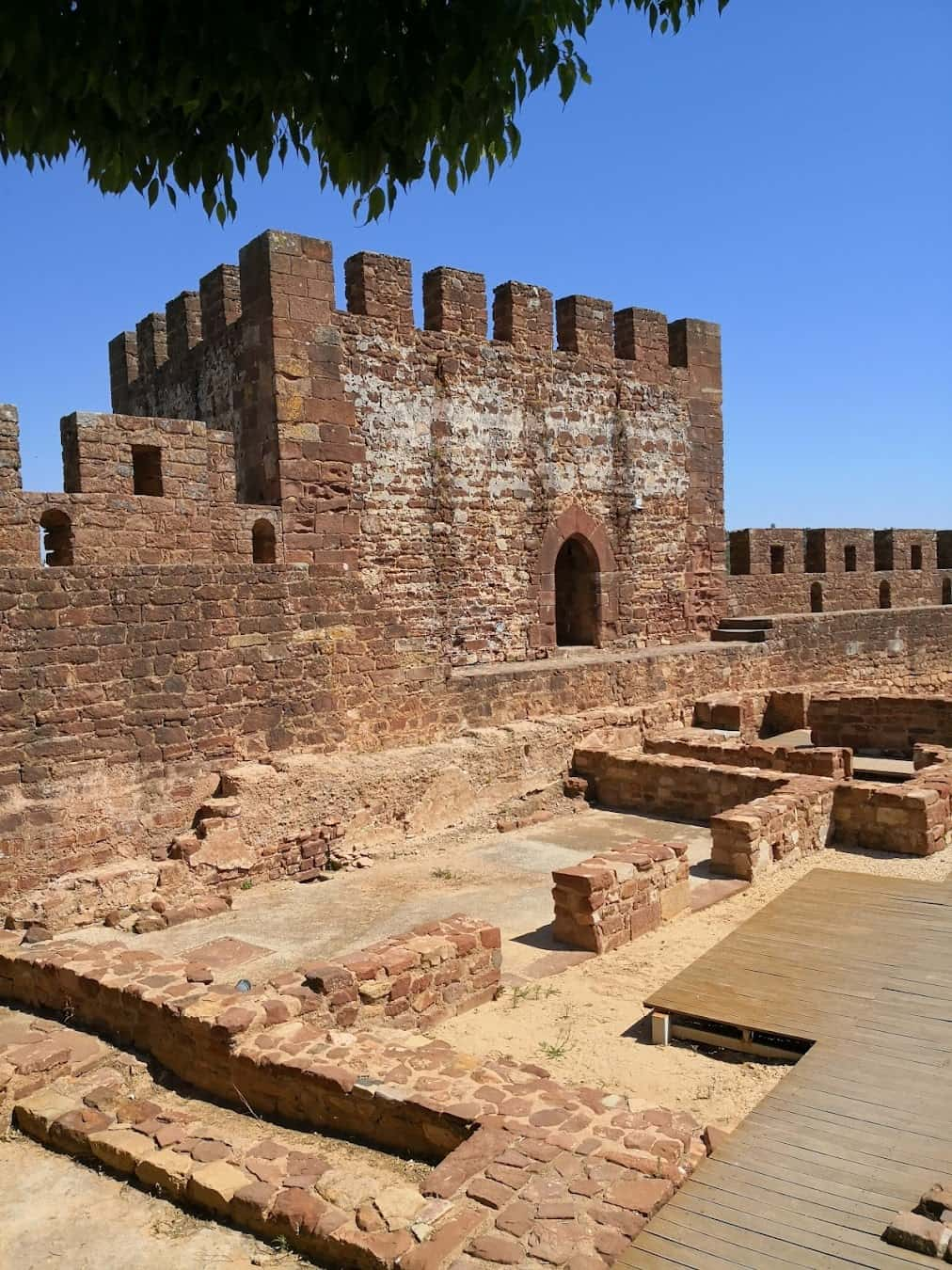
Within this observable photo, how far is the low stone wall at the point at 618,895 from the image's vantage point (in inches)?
295

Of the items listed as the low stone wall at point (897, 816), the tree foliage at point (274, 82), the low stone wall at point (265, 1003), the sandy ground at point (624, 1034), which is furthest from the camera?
the low stone wall at point (897, 816)

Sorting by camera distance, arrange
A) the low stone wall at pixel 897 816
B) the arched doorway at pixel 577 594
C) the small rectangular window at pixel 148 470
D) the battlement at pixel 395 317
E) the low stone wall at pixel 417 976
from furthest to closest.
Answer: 1. the arched doorway at pixel 577 594
2. the battlement at pixel 395 317
3. the low stone wall at pixel 897 816
4. the small rectangular window at pixel 148 470
5. the low stone wall at pixel 417 976

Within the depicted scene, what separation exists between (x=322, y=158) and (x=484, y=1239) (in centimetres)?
385

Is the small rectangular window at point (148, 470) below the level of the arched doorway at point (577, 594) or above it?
above

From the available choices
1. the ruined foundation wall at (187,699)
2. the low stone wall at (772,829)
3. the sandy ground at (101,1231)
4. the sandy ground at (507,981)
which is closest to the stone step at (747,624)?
the ruined foundation wall at (187,699)

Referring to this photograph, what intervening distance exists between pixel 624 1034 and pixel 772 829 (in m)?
3.69

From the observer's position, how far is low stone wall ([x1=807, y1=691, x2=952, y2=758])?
14.1 metres

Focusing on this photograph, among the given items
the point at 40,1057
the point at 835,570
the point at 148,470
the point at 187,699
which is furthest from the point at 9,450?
the point at 835,570

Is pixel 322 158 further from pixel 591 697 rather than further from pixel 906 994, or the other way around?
pixel 591 697

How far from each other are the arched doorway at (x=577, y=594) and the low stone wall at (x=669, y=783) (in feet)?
8.29

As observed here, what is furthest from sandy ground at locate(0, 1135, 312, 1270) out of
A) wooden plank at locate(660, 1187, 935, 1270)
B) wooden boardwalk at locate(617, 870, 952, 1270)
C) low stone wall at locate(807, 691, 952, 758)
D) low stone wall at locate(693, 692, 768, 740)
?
low stone wall at locate(807, 691, 952, 758)

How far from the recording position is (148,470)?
8.95 m

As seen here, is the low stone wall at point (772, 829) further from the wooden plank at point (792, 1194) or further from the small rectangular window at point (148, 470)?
the small rectangular window at point (148, 470)

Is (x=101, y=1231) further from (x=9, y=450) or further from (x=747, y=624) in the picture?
(x=747, y=624)
